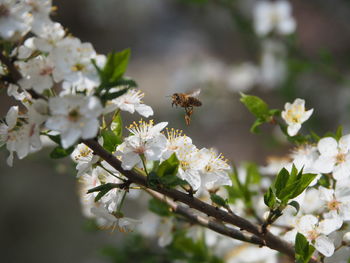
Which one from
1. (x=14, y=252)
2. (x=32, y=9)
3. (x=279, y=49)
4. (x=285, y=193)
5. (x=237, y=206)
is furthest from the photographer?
(x=14, y=252)

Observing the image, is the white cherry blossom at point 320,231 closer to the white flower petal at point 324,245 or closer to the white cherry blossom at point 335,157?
the white flower petal at point 324,245

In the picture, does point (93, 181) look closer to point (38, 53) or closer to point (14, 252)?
point (38, 53)

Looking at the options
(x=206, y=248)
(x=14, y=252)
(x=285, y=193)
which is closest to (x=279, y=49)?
(x=206, y=248)

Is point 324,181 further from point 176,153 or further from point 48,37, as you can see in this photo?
point 48,37

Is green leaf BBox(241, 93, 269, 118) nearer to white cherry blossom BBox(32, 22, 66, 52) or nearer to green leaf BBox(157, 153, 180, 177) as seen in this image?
green leaf BBox(157, 153, 180, 177)

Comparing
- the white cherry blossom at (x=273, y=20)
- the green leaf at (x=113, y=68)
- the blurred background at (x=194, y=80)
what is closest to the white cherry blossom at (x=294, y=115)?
the green leaf at (x=113, y=68)

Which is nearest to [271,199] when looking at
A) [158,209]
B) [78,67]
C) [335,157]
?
[335,157]
